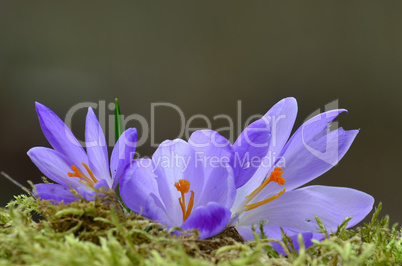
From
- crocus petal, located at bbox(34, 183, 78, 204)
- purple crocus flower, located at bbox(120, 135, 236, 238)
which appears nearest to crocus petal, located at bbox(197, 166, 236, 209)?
purple crocus flower, located at bbox(120, 135, 236, 238)

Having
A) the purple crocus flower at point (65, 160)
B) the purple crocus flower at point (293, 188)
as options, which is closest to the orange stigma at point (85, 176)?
the purple crocus flower at point (65, 160)

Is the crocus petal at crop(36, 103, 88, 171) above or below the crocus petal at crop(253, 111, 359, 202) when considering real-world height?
above

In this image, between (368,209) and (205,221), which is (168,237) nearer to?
(205,221)

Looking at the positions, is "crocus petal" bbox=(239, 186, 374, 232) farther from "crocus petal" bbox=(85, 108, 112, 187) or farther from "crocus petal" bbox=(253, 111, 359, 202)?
"crocus petal" bbox=(85, 108, 112, 187)

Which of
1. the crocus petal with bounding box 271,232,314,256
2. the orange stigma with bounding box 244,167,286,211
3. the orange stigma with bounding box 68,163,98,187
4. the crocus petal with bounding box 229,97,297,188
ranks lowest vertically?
the crocus petal with bounding box 271,232,314,256

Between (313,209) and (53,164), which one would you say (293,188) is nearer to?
(313,209)

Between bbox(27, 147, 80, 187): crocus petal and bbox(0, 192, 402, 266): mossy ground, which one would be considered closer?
bbox(0, 192, 402, 266): mossy ground
